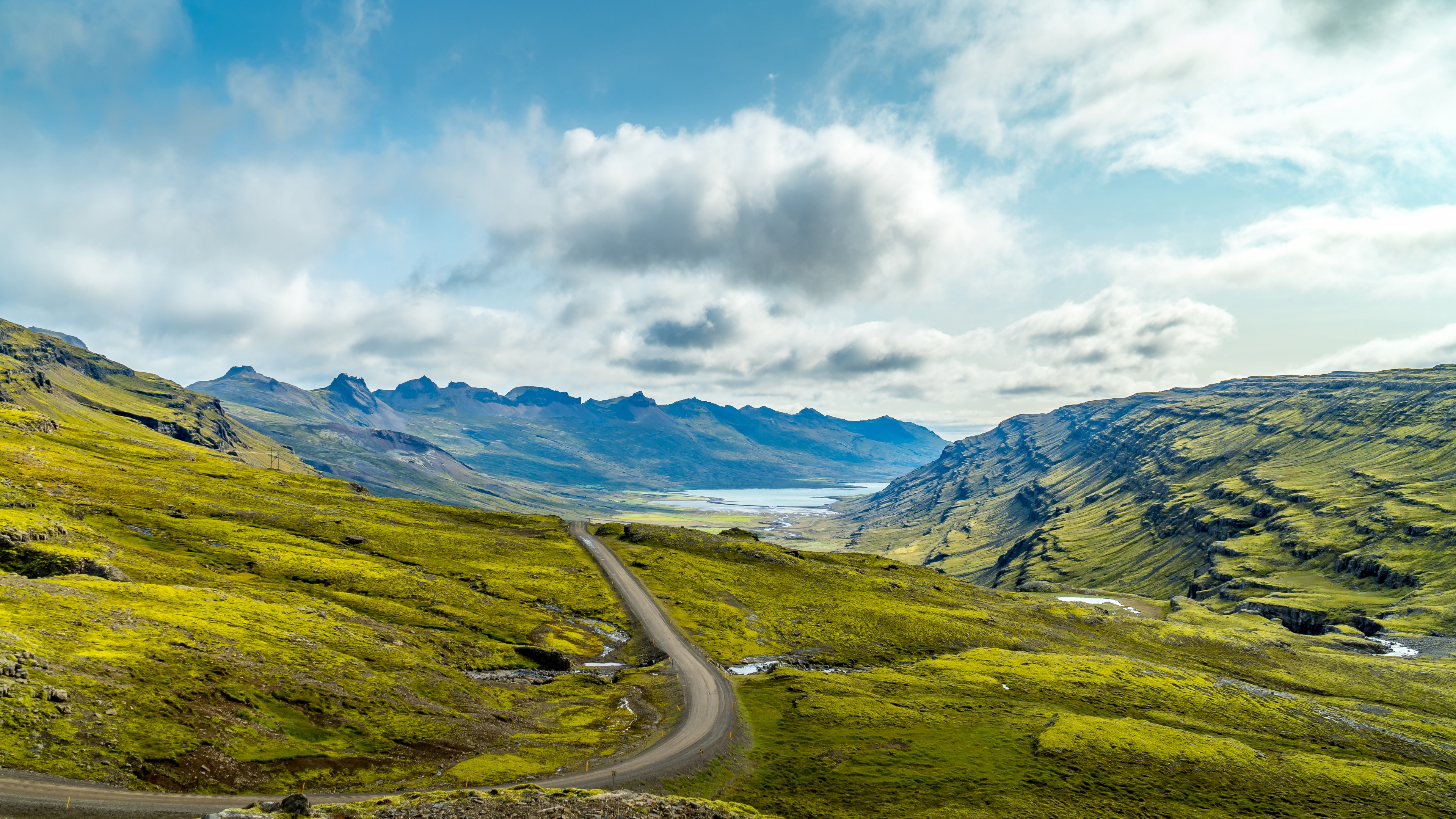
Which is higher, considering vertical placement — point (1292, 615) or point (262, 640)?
point (262, 640)

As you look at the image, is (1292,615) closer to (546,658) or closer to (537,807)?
(546,658)

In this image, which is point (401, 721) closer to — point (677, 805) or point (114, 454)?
point (677, 805)

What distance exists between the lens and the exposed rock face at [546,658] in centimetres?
8600

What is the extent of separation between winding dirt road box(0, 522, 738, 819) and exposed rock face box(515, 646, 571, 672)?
644 inches

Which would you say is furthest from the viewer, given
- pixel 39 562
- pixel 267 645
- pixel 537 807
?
pixel 39 562

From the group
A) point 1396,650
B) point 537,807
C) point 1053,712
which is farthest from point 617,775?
point 1396,650

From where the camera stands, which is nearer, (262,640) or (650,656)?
(262,640)

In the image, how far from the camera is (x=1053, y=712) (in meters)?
79.7

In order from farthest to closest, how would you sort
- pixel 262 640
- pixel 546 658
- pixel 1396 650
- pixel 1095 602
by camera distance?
1. pixel 1095 602
2. pixel 1396 650
3. pixel 546 658
4. pixel 262 640

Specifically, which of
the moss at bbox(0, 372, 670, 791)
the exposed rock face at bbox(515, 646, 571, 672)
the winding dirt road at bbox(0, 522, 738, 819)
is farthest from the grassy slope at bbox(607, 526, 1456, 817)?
the exposed rock face at bbox(515, 646, 571, 672)

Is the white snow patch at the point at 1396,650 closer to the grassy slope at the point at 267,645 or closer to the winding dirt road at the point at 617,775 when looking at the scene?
the winding dirt road at the point at 617,775

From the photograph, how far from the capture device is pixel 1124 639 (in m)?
134

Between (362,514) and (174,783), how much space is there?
132 meters

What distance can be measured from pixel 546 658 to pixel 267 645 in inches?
1385
